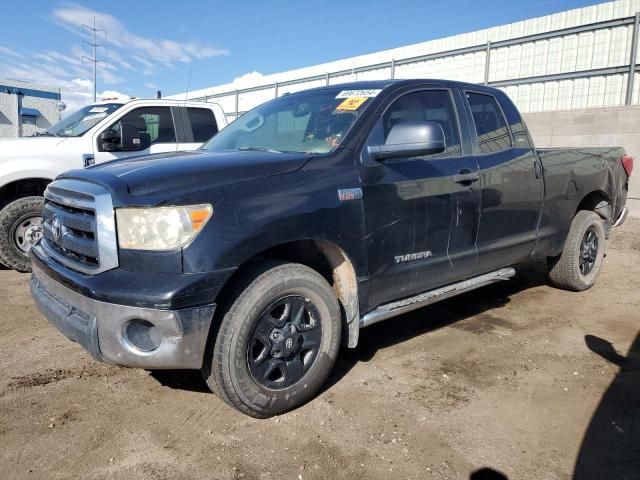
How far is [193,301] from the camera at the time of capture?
2318mm

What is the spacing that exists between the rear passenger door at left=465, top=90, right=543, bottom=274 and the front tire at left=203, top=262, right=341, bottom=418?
1.62 metres

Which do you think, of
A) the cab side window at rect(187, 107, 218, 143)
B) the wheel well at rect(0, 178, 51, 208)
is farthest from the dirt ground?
the cab side window at rect(187, 107, 218, 143)

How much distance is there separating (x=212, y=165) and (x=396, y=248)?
1239mm

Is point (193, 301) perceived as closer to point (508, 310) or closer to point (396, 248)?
point (396, 248)

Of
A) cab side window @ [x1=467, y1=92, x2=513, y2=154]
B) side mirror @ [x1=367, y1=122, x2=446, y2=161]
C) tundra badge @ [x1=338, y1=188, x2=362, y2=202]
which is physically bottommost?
tundra badge @ [x1=338, y1=188, x2=362, y2=202]

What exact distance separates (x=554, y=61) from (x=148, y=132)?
343 inches

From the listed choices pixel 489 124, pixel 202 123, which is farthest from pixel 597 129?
pixel 202 123

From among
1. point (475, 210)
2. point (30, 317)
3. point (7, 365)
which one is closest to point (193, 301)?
point (7, 365)

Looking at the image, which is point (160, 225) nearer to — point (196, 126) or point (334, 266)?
point (334, 266)

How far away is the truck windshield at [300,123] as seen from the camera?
3211 millimetres

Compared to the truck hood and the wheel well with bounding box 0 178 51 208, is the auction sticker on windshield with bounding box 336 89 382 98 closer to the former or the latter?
the truck hood

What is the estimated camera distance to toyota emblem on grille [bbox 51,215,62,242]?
9.21 ft

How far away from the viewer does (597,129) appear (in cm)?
974

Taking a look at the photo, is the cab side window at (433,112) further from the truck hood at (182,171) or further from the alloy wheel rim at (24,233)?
the alloy wheel rim at (24,233)
